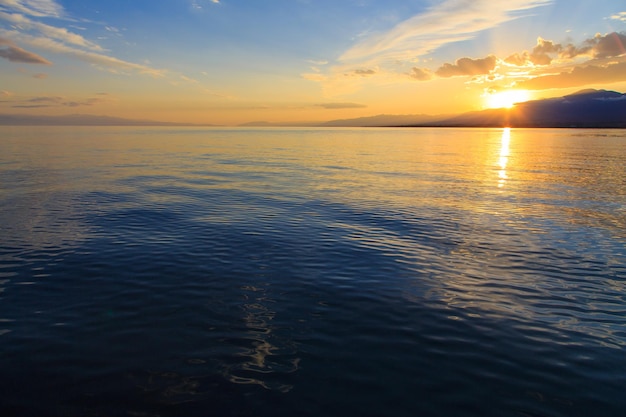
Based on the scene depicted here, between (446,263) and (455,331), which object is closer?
(455,331)

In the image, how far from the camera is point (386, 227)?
2556 cm

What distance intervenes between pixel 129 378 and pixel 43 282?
28.3 feet

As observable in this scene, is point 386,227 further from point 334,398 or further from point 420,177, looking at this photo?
point 420,177

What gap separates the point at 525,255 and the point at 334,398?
50.4 feet

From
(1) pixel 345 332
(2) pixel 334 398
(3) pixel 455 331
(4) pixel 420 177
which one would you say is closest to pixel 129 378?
(2) pixel 334 398

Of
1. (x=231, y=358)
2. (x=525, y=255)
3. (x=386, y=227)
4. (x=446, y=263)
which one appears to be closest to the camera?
(x=231, y=358)

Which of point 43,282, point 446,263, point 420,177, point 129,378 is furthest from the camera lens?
point 420,177

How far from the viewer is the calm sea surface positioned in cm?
895

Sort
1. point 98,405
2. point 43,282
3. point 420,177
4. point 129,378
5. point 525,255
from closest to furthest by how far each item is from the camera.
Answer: point 98,405 → point 129,378 → point 43,282 → point 525,255 → point 420,177

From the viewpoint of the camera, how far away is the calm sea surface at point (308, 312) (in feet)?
29.4

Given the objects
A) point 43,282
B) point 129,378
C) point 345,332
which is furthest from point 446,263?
point 43,282

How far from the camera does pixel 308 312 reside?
42.9 ft

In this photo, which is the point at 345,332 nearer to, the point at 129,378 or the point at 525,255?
the point at 129,378

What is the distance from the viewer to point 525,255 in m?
20.0
